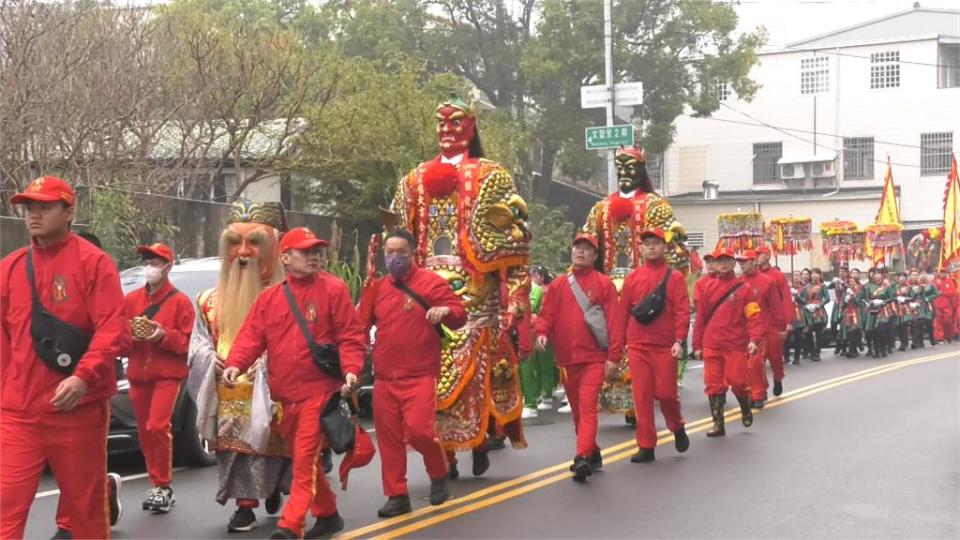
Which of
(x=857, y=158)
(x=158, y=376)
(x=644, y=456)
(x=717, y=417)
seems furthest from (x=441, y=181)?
(x=857, y=158)

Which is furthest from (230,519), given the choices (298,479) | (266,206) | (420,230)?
(420,230)

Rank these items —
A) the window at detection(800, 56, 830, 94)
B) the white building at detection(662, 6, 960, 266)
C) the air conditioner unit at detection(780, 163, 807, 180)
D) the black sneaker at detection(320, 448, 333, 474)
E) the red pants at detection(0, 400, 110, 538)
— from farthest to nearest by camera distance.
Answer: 1. the window at detection(800, 56, 830, 94)
2. the air conditioner unit at detection(780, 163, 807, 180)
3. the white building at detection(662, 6, 960, 266)
4. the black sneaker at detection(320, 448, 333, 474)
5. the red pants at detection(0, 400, 110, 538)

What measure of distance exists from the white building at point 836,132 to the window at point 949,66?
46 mm

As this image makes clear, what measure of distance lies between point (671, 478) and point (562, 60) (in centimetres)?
2917

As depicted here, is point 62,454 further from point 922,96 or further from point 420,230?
point 922,96

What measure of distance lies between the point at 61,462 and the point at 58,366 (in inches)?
18.5

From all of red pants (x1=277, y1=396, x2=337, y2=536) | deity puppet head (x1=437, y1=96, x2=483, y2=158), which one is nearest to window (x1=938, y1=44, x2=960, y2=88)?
deity puppet head (x1=437, y1=96, x2=483, y2=158)

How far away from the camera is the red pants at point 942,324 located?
33500 millimetres

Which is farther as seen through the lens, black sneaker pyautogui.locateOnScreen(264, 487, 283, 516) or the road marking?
the road marking

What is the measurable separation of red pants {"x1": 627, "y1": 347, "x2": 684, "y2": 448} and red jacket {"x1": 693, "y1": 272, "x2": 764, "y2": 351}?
2.23 metres

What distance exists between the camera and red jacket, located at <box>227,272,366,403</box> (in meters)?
8.10

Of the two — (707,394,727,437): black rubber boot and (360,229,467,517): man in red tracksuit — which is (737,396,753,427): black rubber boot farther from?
(360,229,467,517): man in red tracksuit

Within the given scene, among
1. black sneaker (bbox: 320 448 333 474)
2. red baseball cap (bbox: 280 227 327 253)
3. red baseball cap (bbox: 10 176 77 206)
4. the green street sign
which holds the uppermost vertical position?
the green street sign

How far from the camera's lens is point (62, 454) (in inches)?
261
